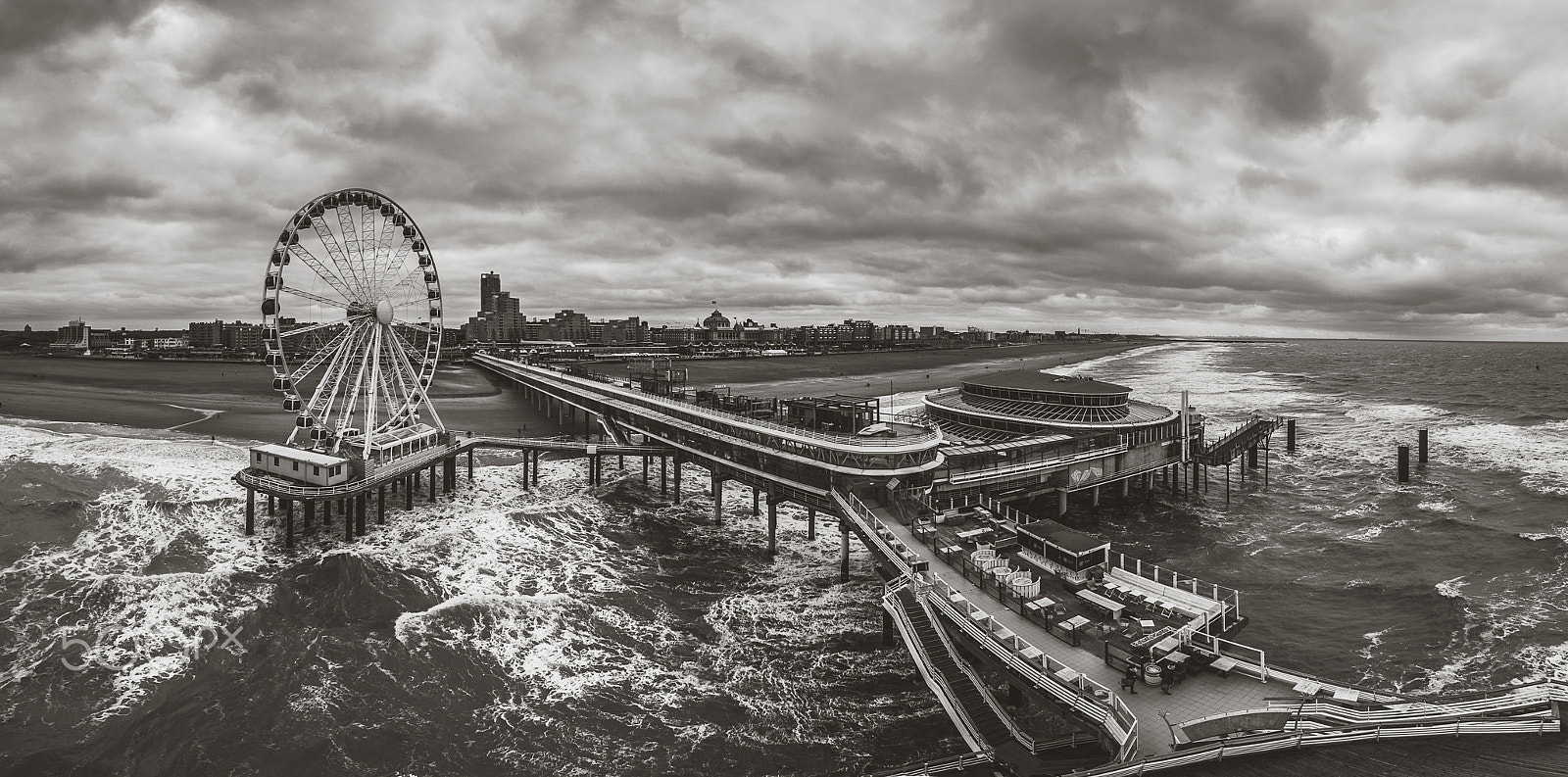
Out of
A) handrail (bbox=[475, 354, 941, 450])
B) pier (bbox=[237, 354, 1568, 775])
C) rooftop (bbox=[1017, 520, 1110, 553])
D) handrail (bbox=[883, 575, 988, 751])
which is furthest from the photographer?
handrail (bbox=[475, 354, 941, 450])

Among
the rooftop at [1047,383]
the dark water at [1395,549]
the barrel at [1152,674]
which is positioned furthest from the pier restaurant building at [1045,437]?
the barrel at [1152,674]

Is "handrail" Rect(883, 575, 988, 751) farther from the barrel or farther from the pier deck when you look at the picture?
the barrel

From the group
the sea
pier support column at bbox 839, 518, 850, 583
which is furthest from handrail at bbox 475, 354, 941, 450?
the sea

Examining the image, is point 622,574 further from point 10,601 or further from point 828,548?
point 10,601

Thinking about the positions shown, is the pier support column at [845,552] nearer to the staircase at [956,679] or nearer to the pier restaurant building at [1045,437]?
the pier restaurant building at [1045,437]

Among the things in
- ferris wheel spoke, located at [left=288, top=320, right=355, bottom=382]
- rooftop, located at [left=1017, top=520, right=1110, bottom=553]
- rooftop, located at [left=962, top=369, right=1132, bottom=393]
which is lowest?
rooftop, located at [left=1017, top=520, right=1110, bottom=553]

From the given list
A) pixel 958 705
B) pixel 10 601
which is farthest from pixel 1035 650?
pixel 10 601

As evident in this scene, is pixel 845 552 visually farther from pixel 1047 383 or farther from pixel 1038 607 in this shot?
pixel 1047 383
